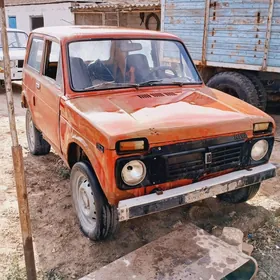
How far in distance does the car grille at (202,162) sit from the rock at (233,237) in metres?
0.58

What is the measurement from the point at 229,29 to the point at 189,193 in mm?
4913

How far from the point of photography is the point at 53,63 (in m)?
4.21

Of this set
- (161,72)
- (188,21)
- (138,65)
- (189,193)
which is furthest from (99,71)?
(188,21)

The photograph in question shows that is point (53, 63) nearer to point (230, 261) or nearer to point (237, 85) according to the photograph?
point (230, 261)

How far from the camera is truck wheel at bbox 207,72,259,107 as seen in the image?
21.8 feet

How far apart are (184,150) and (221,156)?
430 millimetres

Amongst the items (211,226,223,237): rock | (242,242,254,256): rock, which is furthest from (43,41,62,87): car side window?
(242,242,254,256): rock

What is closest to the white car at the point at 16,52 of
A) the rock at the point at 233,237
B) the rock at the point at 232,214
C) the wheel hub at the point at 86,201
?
the wheel hub at the point at 86,201

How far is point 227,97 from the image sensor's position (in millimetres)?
3857

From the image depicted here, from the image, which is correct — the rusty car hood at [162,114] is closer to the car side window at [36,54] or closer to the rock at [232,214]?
the rock at [232,214]

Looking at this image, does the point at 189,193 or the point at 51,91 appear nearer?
the point at 189,193

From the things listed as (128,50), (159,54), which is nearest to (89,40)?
(128,50)

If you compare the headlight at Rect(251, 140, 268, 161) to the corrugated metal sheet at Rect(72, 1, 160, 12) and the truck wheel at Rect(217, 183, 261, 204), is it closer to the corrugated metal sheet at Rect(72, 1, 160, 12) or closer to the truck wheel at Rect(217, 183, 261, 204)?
the truck wheel at Rect(217, 183, 261, 204)

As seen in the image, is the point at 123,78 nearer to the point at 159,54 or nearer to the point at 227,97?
the point at 159,54
